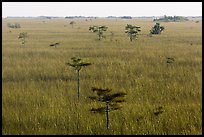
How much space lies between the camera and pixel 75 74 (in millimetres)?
13031

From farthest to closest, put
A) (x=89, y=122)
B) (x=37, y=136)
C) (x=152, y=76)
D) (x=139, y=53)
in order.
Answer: (x=139, y=53), (x=152, y=76), (x=89, y=122), (x=37, y=136)

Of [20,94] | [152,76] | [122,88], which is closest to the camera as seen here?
[20,94]

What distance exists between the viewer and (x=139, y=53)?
19.2 meters

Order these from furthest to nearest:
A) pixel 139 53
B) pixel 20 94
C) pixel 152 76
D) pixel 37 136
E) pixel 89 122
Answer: pixel 139 53 < pixel 152 76 < pixel 20 94 < pixel 89 122 < pixel 37 136

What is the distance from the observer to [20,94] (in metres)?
10.1

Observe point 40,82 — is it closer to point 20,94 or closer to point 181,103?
point 20,94

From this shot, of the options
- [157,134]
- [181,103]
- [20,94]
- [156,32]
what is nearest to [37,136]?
[157,134]

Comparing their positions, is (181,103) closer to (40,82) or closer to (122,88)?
(122,88)

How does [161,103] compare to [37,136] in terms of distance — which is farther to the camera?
[161,103]

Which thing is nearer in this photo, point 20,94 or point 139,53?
point 20,94

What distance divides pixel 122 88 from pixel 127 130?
3.82 m

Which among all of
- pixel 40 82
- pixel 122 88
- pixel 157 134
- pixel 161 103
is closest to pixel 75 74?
pixel 40 82

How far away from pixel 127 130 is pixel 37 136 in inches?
69.3

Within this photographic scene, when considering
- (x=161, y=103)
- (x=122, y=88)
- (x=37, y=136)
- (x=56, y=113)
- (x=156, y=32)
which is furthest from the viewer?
(x=156, y=32)
